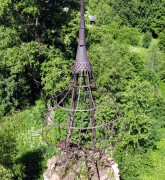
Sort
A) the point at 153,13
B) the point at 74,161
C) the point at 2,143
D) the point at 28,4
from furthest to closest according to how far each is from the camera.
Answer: the point at 153,13, the point at 28,4, the point at 2,143, the point at 74,161

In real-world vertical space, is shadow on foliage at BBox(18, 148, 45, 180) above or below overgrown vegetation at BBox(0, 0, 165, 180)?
below

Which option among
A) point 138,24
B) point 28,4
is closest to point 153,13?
point 138,24

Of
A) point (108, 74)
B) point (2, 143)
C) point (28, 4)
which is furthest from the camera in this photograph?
point (108, 74)

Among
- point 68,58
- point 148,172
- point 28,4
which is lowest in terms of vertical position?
point 148,172

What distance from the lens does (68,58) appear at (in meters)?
19.3

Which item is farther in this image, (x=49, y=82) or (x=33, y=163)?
(x=49, y=82)

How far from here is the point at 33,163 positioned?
55.2ft

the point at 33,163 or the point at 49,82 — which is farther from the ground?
the point at 49,82

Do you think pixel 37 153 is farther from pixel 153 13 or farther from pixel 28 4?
→ pixel 153 13

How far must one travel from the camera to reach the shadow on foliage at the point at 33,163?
639 inches

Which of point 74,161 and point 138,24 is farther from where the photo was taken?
point 138,24

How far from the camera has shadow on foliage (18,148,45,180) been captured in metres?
16.2

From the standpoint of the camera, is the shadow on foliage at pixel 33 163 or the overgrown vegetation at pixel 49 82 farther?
the overgrown vegetation at pixel 49 82

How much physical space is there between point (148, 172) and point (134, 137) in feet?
7.12
